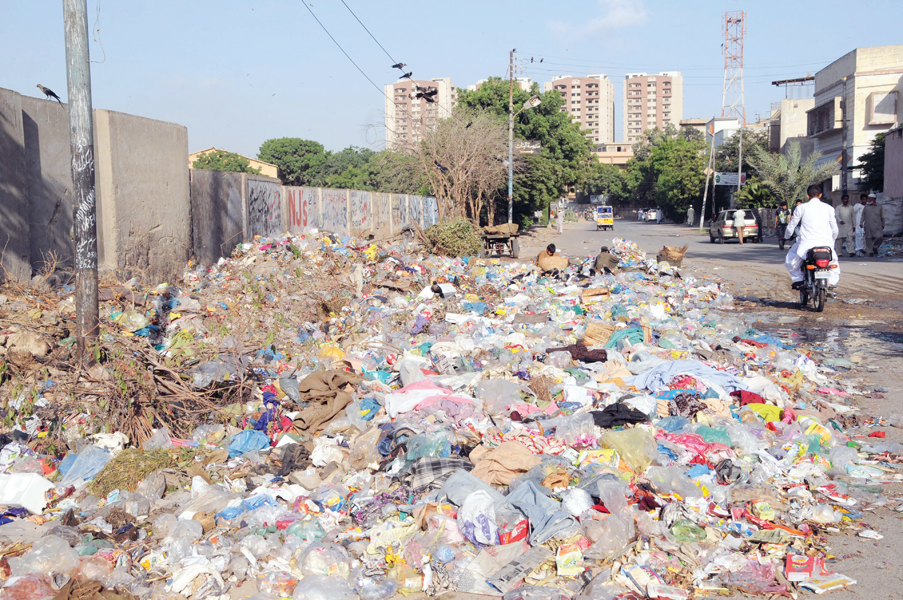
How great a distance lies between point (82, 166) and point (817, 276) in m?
9.06

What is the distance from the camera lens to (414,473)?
4.38 m

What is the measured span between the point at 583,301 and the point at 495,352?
3908 mm

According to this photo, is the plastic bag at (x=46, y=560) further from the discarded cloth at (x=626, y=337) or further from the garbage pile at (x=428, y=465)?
the discarded cloth at (x=626, y=337)

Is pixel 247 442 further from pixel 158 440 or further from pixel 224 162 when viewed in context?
pixel 224 162

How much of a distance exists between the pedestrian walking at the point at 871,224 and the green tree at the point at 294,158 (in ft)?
210

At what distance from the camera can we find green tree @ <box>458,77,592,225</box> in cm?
3881

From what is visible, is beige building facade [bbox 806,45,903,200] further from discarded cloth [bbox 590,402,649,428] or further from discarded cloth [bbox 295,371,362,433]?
discarded cloth [bbox 295,371,362,433]

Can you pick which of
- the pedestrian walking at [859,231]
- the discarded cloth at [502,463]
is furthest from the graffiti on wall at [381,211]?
the discarded cloth at [502,463]

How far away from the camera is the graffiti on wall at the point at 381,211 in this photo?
23.9 metres

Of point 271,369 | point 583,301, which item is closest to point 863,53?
point 583,301

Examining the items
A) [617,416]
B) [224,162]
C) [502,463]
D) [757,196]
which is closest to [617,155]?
[224,162]

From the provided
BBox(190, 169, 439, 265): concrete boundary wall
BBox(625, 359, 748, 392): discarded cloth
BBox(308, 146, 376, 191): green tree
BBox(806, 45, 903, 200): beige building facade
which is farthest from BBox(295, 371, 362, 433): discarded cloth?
BBox(308, 146, 376, 191): green tree

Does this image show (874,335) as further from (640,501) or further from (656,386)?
(640,501)

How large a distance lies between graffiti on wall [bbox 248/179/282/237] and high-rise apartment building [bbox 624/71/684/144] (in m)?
189
